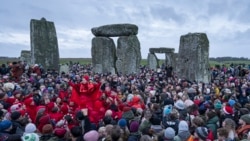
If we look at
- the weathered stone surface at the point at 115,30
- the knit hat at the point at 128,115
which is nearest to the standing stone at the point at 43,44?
the weathered stone surface at the point at 115,30

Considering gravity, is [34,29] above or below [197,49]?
above

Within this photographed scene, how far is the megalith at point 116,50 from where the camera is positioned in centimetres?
2423

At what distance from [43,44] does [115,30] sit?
20.1 feet

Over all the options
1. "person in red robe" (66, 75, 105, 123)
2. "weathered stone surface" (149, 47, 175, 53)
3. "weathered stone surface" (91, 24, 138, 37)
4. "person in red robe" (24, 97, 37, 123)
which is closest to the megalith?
"weathered stone surface" (91, 24, 138, 37)

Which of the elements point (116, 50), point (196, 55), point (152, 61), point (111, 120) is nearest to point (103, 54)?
Answer: point (116, 50)

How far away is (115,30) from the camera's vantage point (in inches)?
1011

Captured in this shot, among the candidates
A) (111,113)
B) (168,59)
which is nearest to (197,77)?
(111,113)

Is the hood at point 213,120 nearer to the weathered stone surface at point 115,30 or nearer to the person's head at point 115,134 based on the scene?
the person's head at point 115,134

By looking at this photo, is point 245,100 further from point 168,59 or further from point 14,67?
point 168,59

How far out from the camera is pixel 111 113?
7688 millimetres

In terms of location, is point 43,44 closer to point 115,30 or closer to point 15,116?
point 115,30

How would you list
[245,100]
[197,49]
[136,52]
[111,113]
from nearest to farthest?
[111,113] → [245,100] → [197,49] → [136,52]

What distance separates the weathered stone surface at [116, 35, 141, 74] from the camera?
24.1 m

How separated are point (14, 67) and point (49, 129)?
36.2 feet
